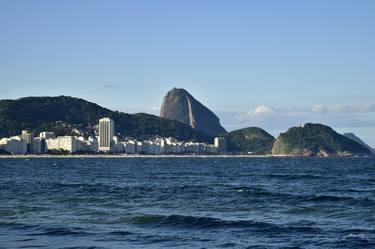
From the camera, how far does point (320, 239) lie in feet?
113

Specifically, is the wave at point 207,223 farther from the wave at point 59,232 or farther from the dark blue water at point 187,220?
the wave at point 59,232

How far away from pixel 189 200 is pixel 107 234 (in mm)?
20798

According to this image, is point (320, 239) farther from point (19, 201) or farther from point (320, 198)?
point (19, 201)

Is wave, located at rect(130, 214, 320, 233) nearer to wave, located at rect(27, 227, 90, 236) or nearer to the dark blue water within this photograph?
the dark blue water

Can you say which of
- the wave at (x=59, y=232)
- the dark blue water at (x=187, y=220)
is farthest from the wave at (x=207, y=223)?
the wave at (x=59, y=232)

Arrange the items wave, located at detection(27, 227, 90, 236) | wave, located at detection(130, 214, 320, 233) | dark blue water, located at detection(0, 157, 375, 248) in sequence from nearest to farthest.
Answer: dark blue water, located at detection(0, 157, 375, 248) < wave, located at detection(27, 227, 90, 236) < wave, located at detection(130, 214, 320, 233)

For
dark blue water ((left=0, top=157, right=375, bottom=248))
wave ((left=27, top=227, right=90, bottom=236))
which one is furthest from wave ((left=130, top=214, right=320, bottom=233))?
wave ((left=27, top=227, right=90, bottom=236))

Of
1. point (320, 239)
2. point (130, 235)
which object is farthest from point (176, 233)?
point (320, 239)

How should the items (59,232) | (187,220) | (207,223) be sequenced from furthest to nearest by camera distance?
(187,220) < (207,223) < (59,232)

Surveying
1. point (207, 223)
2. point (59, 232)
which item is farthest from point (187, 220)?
point (59, 232)

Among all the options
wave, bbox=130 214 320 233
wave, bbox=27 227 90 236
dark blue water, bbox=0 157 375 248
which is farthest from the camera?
wave, bbox=130 214 320 233

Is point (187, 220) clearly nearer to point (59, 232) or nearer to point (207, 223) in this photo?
point (207, 223)

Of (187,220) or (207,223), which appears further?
(187,220)

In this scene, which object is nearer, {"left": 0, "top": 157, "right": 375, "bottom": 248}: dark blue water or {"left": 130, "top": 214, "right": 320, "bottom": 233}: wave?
{"left": 0, "top": 157, "right": 375, "bottom": 248}: dark blue water
